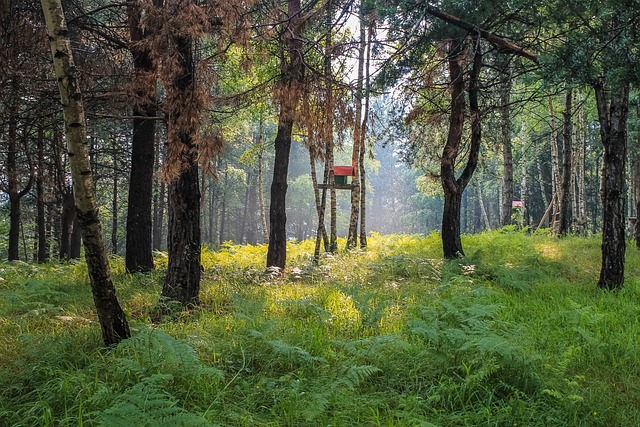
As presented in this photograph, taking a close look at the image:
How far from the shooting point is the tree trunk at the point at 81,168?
3176 millimetres

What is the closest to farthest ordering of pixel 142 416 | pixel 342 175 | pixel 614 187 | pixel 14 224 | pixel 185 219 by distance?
1. pixel 142 416
2. pixel 185 219
3. pixel 614 187
4. pixel 342 175
5. pixel 14 224

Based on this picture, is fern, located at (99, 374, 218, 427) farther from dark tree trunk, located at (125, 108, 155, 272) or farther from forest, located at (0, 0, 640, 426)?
dark tree trunk, located at (125, 108, 155, 272)

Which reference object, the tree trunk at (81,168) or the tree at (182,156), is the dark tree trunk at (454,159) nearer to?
the tree at (182,156)

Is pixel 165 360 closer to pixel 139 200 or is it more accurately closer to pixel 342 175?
pixel 139 200

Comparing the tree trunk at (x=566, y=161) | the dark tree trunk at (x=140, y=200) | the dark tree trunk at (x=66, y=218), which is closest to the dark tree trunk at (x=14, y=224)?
the dark tree trunk at (x=66, y=218)

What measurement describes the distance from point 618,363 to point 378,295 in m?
3.03

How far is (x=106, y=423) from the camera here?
1.99 meters

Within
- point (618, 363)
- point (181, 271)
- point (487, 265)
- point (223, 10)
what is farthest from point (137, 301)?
point (487, 265)

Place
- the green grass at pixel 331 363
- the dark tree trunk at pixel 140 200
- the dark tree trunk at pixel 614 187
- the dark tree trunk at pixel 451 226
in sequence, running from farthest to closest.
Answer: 1. the dark tree trunk at pixel 451 226
2. the dark tree trunk at pixel 140 200
3. the dark tree trunk at pixel 614 187
4. the green grass at pixel 331 363

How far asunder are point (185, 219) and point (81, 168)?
2.10m

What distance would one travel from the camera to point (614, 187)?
610 centimetres

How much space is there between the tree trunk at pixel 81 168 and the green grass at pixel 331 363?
0.41 m

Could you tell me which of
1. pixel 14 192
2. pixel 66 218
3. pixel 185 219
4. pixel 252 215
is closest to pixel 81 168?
pixel 185 219

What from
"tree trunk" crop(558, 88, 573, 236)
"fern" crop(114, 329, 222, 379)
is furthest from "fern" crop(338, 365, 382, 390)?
"tree trunk" crop(558, 88, 573, 236)
